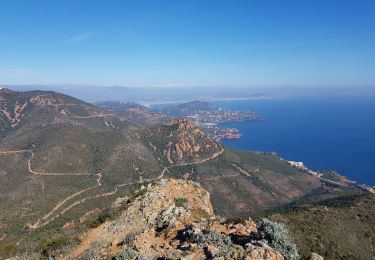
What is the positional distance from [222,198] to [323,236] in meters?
77.0

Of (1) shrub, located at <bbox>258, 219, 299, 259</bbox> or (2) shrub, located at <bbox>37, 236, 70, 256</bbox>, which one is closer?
(1) shrub, located at <bbox>258, 219, 299, 259</bbox>

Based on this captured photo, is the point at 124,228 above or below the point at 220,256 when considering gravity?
below

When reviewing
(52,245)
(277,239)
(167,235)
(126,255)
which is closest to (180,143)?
(52,245)

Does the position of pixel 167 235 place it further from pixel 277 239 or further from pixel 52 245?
→ pixel 52 245

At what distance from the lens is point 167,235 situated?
1239 inches

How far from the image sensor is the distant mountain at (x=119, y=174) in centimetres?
10356

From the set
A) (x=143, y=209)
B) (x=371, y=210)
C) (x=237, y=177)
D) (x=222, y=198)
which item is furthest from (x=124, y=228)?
(x=237, y=177)

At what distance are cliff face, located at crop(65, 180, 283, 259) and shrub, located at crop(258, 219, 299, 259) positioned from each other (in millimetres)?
1194

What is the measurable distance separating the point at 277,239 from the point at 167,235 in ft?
30.6

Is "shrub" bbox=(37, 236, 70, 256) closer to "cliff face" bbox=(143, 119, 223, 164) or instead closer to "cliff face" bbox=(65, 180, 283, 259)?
"cliff face" bbox=(65, 180, 283, 259)

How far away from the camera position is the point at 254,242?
2589cm

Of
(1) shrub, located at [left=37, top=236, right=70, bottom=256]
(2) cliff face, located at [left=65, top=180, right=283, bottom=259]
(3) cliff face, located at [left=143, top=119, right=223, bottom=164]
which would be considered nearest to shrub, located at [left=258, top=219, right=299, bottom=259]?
(2) cliff face, located at [left=65, top=180, right=283, bottom=259]

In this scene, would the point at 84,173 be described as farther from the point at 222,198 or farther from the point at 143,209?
the point at 143,209

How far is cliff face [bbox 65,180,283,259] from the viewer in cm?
2483
